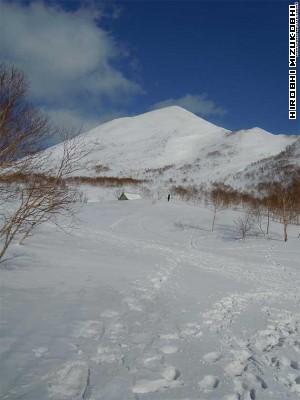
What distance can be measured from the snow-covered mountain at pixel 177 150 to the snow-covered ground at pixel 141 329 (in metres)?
58.2

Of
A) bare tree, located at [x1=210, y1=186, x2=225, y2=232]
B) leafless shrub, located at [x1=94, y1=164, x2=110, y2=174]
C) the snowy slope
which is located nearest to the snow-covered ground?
bare tree, located at [x1=210, y1=186, x2=225, y2=232]

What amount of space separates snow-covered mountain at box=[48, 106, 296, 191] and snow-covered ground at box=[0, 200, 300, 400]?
58.2 meters

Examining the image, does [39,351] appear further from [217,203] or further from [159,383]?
[217,203]

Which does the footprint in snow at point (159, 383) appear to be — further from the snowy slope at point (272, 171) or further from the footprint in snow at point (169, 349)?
the snowy slope at point (272, 171)

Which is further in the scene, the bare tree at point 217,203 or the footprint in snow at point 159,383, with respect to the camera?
the bare tree at point 217,203

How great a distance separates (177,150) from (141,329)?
10041 cm

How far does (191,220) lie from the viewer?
34156mm

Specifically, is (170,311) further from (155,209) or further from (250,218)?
(155,209)

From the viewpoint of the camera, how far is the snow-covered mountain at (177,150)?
270 ft

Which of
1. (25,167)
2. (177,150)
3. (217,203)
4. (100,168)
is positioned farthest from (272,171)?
(25,167)

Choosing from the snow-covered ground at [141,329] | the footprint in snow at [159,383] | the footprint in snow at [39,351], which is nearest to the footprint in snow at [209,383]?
the snow-covered ground at [141,329]

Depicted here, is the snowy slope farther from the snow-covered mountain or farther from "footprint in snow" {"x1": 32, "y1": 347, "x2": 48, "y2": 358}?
"footprint in snow" {"x1": 32, "y1": 347, "x2": 48, "y2": 358}

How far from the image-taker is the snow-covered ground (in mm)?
4484

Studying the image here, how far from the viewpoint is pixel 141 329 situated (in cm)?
647
